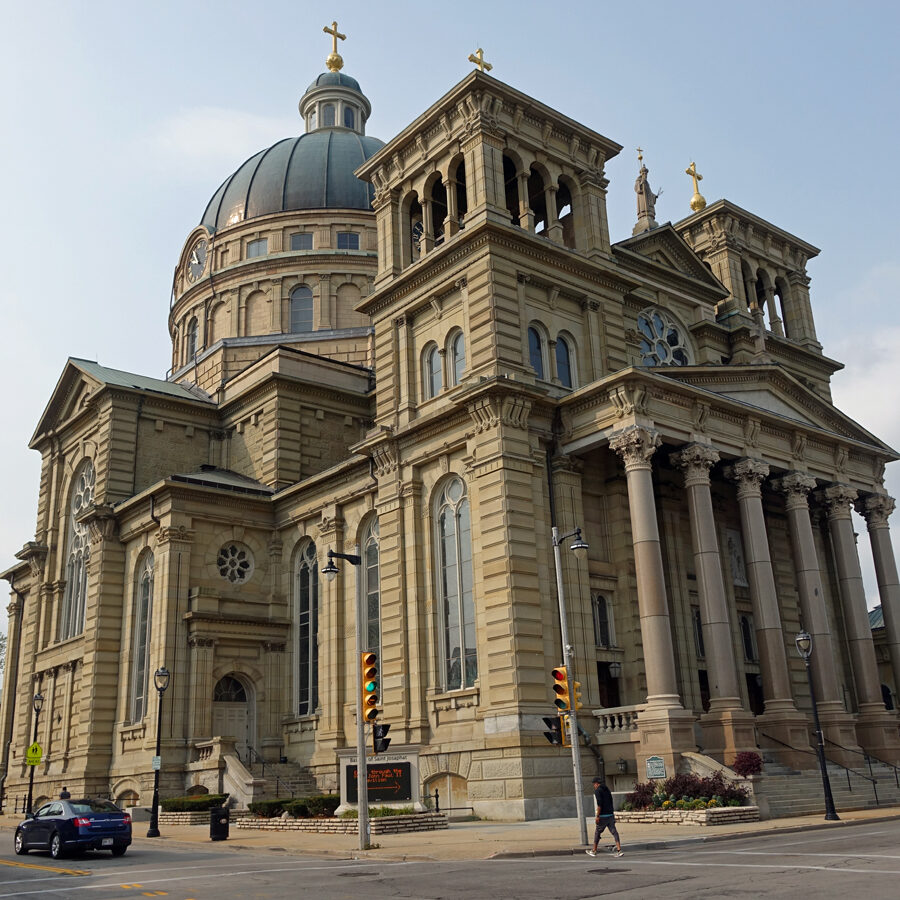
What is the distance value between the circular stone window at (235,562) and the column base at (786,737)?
22.8m

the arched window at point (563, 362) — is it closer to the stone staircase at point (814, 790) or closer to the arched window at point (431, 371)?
the arched window at point (431, 371)

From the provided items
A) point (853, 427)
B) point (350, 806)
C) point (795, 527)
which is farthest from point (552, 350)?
point (350, 806)

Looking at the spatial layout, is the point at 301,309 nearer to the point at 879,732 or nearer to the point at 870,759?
the point at 879,732

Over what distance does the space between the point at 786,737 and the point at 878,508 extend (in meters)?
12.9

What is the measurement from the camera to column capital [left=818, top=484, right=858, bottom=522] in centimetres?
3822

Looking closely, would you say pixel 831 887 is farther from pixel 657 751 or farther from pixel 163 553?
pixel 163 553

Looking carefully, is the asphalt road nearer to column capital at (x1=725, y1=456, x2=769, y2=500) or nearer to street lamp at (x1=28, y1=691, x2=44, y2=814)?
column capital at (x1=725, y1=456, x2=769, y2=500)

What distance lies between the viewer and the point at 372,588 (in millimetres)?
38906

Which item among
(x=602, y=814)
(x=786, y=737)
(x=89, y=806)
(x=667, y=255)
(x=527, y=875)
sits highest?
(x=667, y=255)

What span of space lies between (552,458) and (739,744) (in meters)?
10.8

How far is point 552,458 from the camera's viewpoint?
33656 mm

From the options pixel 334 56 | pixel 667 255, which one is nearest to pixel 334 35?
pixel 334 56

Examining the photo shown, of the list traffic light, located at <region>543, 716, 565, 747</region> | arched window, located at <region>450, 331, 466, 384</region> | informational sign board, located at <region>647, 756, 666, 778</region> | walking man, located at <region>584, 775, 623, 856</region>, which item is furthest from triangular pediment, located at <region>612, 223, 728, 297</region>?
walking man, located at <region>584, 775, 623, 856</region>

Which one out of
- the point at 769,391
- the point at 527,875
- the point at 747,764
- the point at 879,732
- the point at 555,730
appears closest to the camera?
the point at 527,875
